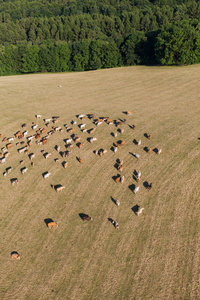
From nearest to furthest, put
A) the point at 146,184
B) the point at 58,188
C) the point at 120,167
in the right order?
the point at 146,184 → the point at 58,188 → the point at 120,167

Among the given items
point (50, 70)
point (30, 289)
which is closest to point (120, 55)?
point (50, 70)

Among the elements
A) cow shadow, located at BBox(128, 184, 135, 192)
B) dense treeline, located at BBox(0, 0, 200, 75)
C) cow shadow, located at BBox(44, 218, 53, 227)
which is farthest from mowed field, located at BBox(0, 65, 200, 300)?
dense treeline, located at BBox(0, 0, 200, 75)

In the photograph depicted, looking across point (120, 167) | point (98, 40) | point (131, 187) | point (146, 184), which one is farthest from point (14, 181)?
point (98, 40)

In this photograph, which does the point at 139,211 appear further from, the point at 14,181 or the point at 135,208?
the point at 14,181

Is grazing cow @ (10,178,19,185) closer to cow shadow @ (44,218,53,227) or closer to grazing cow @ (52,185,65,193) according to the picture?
grazing cow @ (52,185,65,193)

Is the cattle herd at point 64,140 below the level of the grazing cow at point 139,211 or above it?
above

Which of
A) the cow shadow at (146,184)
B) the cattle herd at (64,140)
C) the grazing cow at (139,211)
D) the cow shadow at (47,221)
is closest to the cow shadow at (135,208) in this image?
the grazing cow at (139,211)

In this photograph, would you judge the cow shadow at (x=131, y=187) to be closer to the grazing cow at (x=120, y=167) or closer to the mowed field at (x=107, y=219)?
the mowed field at (x=107, y=219)
